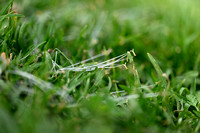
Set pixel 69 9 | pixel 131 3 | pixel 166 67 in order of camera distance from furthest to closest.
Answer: pixel 131 3, pixel 69 9, pixel 166 67

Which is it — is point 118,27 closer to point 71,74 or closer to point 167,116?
point 71,74

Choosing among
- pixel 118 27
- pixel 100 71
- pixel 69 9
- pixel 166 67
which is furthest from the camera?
pixel 69 9

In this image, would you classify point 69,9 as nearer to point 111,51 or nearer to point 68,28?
point 68,28

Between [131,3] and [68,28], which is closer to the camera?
[68,28]

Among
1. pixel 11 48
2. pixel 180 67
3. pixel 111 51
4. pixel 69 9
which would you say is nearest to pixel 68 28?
pixel 69 9

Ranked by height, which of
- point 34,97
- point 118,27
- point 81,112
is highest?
point 118,27

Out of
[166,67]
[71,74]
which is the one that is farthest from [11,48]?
[166,67]

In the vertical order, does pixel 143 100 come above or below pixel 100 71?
below
